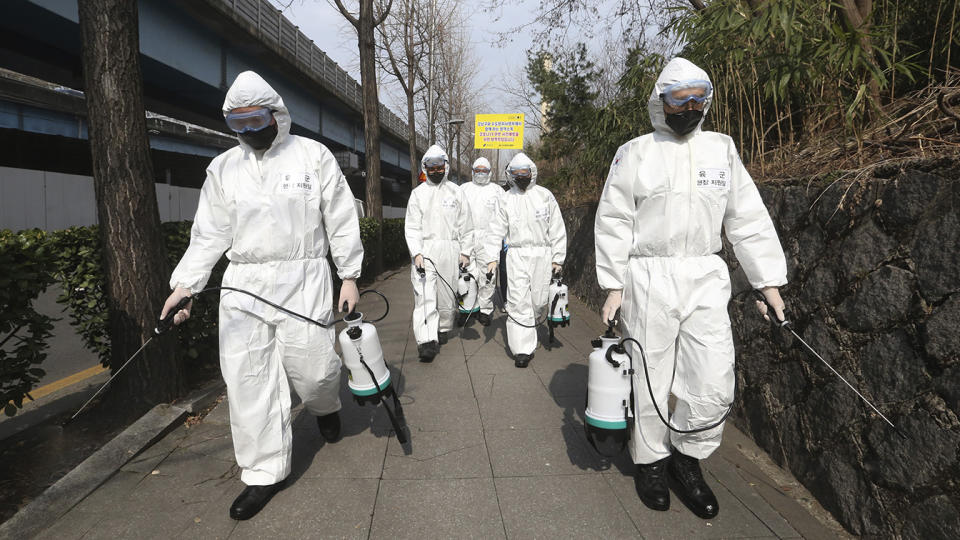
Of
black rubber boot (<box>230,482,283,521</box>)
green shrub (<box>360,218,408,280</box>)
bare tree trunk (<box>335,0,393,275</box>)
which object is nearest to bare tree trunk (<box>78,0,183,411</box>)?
black rubber boot (<box>230,482,283,521</box>)

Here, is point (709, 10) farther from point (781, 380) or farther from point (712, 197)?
point (781, 380)

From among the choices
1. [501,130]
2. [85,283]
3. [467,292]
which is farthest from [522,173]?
[501,130]

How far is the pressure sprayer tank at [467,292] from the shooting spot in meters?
5.85

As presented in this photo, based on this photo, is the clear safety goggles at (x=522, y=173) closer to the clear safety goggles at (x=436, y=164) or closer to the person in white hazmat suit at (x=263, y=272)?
the clear safety goggles at (x=436, y=164)

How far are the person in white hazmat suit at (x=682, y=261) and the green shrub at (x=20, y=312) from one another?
3.15m

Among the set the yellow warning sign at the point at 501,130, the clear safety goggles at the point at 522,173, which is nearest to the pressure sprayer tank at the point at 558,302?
the clear safety goggles at the point at 522,173

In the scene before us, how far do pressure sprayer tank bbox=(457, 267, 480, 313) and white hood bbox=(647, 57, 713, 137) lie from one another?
3.35 metres

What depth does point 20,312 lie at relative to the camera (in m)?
2.81

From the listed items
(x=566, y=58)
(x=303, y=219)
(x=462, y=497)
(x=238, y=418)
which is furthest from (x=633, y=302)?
(x=566, y=58)

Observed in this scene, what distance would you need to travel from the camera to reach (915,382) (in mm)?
2064

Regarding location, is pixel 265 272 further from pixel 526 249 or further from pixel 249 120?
pixel 526 249

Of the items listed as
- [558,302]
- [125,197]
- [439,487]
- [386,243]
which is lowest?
[439,487]

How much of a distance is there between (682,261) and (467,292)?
3.83m

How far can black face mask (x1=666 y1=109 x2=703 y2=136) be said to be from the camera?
2508 mm
